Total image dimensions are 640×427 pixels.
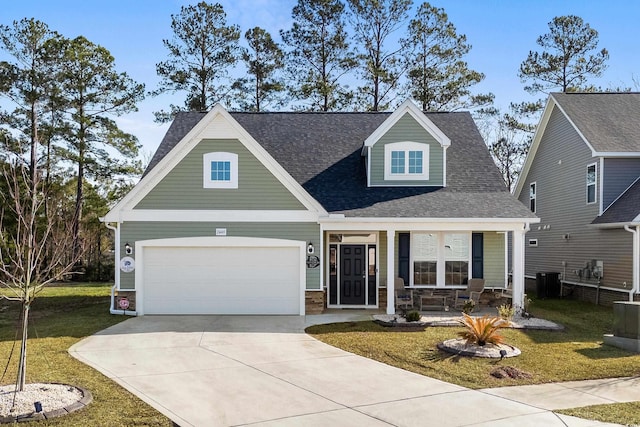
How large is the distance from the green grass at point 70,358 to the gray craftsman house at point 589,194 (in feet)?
47.6

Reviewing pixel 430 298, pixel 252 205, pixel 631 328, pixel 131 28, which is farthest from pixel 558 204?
pixel 131 28

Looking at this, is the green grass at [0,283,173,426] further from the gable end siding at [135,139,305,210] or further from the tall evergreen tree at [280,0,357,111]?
the tall evergreen tree at [280,0,357,111]

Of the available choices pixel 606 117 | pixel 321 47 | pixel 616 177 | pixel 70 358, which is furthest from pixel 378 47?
pixel 70 358

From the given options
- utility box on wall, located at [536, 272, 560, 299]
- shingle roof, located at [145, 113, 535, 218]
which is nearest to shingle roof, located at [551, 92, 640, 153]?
shingle roof, located at [145, 113, 535, 218]

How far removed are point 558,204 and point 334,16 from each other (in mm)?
17326

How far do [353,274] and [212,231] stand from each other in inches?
174

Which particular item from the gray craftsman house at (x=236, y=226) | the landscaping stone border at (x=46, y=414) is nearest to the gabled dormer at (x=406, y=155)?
the gray craftsman house at (x=236, y=226)

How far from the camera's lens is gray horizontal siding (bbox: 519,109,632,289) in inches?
678

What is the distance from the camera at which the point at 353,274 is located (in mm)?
16172

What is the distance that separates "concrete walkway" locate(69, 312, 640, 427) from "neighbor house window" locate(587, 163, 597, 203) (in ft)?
37.0

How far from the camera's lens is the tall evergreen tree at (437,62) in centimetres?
3111

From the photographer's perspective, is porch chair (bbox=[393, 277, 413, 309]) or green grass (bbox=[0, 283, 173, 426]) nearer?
green grass (bbox=[0, 283, 173, 426])

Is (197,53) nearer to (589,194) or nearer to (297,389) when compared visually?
(589,194)

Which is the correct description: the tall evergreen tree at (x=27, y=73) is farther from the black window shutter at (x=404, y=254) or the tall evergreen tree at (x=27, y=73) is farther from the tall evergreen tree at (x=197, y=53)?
the black window shutter at (x=404, y=254)
